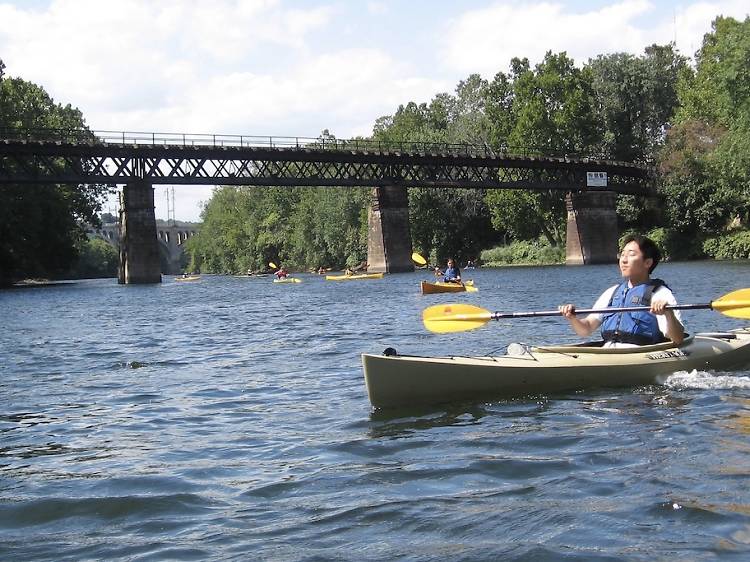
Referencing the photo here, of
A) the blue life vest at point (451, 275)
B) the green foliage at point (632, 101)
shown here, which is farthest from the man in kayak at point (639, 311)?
the green foliage at point (632, 101)

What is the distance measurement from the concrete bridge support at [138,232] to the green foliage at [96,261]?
7368 cm

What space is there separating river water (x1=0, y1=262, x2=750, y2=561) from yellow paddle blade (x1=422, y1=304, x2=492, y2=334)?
1.19 m

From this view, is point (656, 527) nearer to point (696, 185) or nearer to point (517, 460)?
point (517, 460)

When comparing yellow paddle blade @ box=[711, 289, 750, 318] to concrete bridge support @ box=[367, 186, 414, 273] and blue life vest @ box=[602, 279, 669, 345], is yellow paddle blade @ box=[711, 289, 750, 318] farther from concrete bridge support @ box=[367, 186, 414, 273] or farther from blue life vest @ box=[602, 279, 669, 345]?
concrete bridge support @ box=[367, 186, 414, 273]

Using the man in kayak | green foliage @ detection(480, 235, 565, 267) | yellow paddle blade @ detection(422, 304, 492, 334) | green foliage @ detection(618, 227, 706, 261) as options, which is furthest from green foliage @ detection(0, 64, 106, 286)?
the man in kayak

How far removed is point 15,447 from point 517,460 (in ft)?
14.7

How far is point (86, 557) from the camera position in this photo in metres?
5.09

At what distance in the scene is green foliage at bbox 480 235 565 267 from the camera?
72.9 metres

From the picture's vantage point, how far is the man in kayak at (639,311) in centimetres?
937

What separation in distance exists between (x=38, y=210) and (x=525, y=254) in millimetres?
37777

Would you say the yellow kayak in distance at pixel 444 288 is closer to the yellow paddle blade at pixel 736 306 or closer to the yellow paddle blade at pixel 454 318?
the yellow paddle blade at pixel 454 318

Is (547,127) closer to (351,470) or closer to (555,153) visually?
(555,153)

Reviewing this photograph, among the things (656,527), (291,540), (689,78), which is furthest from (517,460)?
(689,78)

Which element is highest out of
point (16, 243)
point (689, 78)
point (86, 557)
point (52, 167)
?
point (689, 78)
